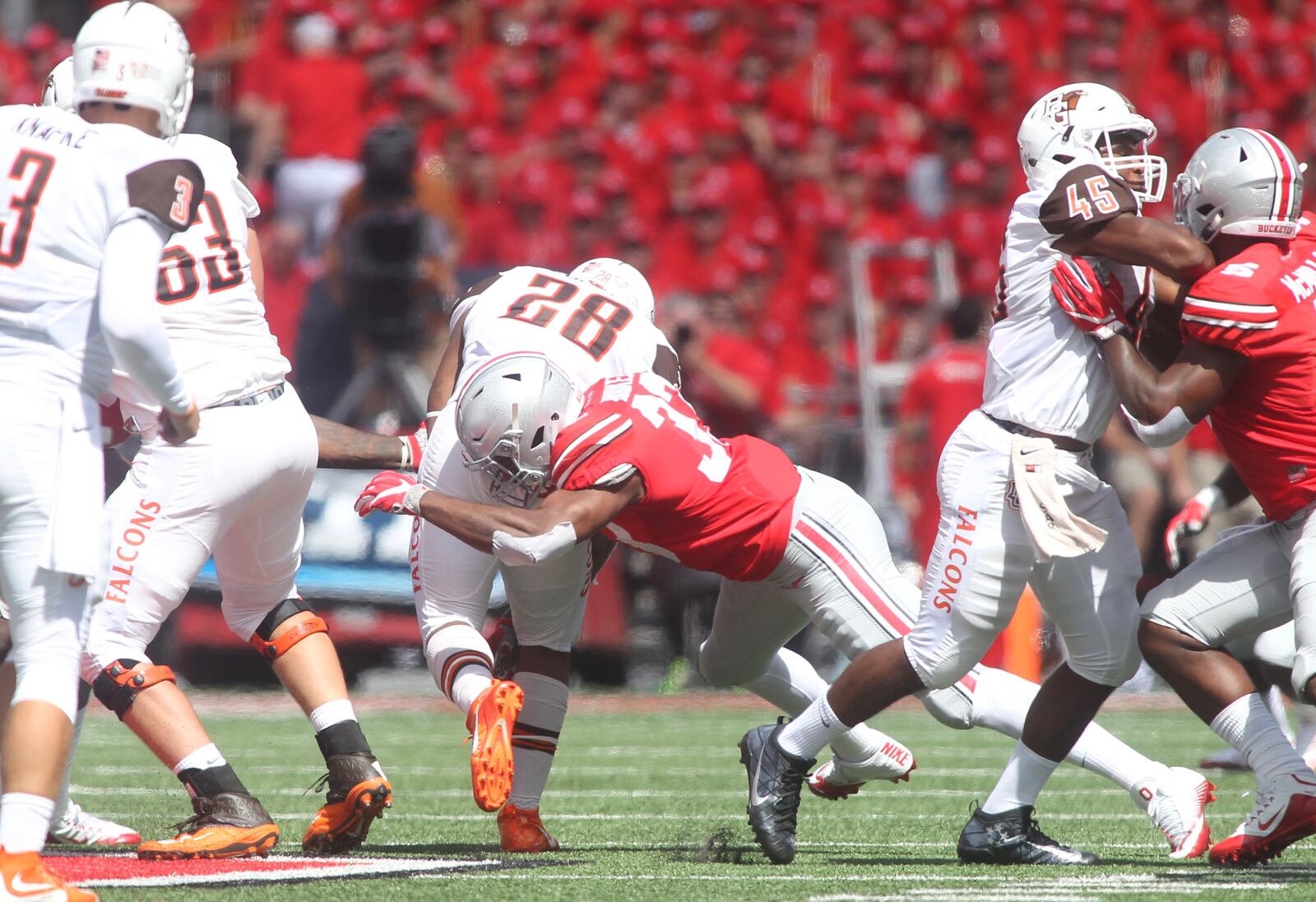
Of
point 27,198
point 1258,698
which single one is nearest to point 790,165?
point 1258,698

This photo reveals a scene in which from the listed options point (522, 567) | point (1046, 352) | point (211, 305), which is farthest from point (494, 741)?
point (1046, 352)

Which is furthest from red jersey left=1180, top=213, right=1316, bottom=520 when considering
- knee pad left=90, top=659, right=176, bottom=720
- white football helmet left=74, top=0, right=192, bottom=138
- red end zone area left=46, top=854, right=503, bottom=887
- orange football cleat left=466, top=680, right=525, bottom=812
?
knee pad left=90, top=659, right=176, bottom=720

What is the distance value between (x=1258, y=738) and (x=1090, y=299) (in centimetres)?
115

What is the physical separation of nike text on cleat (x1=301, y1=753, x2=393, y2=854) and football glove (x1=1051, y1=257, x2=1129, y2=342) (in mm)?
2118

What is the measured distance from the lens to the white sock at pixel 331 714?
15.1ft

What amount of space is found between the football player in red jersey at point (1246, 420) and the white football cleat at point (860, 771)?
84cm

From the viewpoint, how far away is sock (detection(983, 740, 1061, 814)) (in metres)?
4.40

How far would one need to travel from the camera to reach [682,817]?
17.6 feet

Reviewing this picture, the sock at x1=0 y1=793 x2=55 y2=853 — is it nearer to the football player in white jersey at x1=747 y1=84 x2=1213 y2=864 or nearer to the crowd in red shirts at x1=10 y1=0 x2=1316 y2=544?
the football player in white jersey at x1=747 y1=84 x2=1213 y2=864

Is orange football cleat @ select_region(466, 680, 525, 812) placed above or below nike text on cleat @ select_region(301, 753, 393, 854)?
above

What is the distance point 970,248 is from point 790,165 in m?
1.53

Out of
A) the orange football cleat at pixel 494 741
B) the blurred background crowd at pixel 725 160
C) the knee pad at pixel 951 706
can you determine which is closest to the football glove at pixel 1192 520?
the knee pad at pixel 951 706

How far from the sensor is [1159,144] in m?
12.2

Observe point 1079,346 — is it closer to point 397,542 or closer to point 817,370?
point 397,542
